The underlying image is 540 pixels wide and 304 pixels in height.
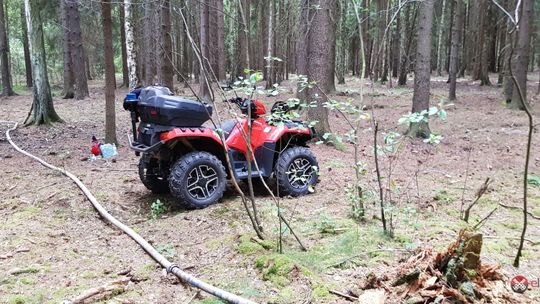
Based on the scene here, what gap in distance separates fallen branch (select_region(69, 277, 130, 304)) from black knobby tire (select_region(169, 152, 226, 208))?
1917 millimetres

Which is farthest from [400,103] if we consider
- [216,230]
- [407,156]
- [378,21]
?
[216,230]

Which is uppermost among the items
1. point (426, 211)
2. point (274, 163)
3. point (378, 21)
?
point (378, 21)

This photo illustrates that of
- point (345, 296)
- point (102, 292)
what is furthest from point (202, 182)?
point (345, 296)

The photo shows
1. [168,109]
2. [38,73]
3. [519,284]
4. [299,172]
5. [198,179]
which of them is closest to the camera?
[519,284]

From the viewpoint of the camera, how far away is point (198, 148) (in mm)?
5645

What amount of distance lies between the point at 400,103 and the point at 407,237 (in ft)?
44.2

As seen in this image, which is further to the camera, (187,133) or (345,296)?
(187,133)

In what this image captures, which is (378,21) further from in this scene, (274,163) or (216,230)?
(216,230)

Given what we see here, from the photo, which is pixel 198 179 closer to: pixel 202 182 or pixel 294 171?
pixel 202 182

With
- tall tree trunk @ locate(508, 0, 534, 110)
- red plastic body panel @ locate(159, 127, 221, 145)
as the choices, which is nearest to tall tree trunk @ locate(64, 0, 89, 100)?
red plastic body panel @ locate(159, 127, 221, 145)

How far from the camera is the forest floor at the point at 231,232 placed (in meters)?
3.32

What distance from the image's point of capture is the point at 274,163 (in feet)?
20.1

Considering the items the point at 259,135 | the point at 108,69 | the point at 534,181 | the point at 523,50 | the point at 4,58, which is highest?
the point at 4,58

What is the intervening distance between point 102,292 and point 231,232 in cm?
156
